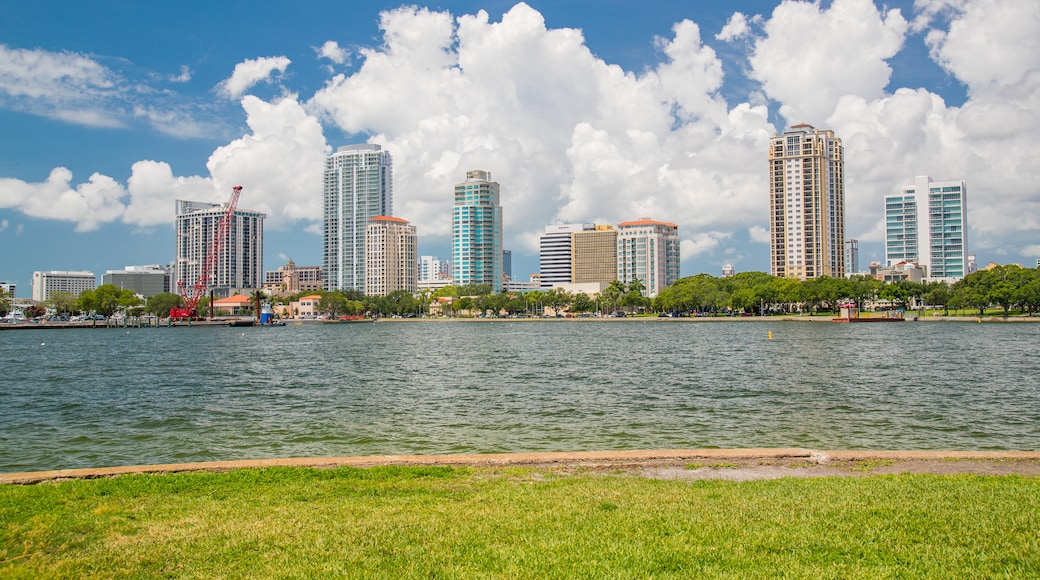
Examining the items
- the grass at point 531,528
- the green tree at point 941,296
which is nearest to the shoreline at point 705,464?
the grass at point 531,528

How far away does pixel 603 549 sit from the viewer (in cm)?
834

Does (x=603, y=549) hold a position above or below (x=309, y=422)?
above

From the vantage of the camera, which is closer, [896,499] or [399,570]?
[399,570]

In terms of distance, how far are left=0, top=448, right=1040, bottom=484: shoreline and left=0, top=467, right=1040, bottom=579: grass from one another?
4.02ft

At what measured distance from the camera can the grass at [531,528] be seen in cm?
779

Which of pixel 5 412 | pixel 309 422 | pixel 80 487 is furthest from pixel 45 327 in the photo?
pixel 80 487

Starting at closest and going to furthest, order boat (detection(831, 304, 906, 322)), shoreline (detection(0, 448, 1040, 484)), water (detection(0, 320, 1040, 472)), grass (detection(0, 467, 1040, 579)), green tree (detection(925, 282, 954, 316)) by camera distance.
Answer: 1. grass (detection(0, 467, 1040, 579))
2. shoreline (detection(0, 448, 1040, 484))
3. water (detection(0, 320, 1040, 472))
4. boat (detection(831, 304, 906, 322))
5. green tree (detection(925, 282, 954, 316))

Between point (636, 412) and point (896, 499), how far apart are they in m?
18.0

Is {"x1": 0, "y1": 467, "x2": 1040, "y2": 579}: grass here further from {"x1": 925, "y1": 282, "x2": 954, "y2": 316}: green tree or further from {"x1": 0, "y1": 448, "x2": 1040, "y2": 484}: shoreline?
{"x1": 925, "y1": 282, "x2": 954, "y2": 316}: green tree

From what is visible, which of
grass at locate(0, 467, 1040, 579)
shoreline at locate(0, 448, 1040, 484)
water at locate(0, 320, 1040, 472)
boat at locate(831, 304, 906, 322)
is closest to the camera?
grass at locate(0, 467, 1040, 579)

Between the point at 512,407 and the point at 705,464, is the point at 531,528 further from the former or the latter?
the point at 512,407

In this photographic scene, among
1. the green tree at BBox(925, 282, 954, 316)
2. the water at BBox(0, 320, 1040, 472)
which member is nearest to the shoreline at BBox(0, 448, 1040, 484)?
the water at BBox(0, 320, 1040, 472)

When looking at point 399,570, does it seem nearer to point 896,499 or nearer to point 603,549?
point 603,549

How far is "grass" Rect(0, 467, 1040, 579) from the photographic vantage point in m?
7.79
